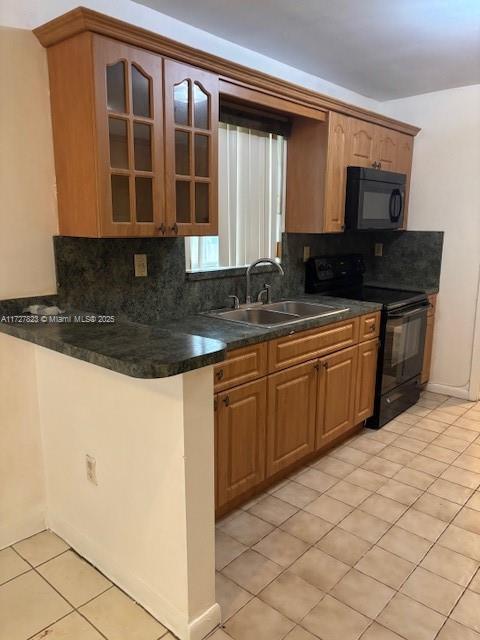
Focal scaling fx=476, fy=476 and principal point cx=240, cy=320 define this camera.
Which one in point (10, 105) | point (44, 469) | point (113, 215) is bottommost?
point (44, 469)

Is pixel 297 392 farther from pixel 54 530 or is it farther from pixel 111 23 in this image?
pixel 111 23

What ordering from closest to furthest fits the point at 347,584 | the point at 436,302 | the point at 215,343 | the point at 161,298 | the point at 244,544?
the point at 215,343 → the point at 347,584 → the point at 244,544 → the point at 161,298 → the point at 436,302

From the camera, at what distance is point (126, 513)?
1742mm

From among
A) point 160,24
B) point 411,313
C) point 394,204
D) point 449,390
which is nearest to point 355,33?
point 160,24

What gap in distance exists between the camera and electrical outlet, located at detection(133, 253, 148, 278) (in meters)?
2.36

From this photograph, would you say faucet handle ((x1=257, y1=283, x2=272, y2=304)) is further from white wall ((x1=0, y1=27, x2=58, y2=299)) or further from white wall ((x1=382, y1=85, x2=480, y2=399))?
white wall ((x1=382, y1=85, x2=480, y2=399))

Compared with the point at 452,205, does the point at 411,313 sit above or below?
below

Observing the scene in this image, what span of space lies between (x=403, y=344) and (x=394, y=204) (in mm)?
1052

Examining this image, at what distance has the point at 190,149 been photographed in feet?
7.09

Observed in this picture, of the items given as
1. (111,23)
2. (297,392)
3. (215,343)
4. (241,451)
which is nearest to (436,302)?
(297,392)

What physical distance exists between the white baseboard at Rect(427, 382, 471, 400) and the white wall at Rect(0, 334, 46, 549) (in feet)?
10.3

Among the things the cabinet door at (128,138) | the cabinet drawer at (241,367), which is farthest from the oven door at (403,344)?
the cabinet door at (128,138)

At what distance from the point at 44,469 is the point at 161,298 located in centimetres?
99

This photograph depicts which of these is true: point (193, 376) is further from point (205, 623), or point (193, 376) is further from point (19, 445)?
point (19, 445)
